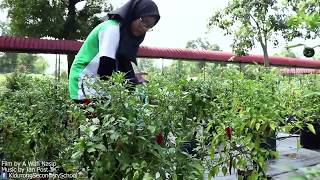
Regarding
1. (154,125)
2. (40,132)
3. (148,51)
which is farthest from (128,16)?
(148,51)

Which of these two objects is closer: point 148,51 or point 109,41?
point 109,41

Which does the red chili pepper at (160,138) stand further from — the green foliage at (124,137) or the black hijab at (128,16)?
the black hijab at (128,16)

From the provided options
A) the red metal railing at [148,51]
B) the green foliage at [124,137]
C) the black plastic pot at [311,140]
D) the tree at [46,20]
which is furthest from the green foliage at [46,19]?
the green foliage at [124,137]

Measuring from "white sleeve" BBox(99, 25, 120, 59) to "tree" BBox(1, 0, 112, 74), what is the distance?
16613mm

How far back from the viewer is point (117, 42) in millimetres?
2252

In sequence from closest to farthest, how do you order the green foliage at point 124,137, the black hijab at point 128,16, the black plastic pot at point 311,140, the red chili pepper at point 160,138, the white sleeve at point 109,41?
the green foliage at point 124,137 < the red chili pepper at point 160,138 < the white sleeve at point 109,41 < the black hijab at point 128,16 < the black plastic pot at point 311,140

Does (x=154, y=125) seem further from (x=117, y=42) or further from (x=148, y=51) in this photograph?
(x=148, y=51)

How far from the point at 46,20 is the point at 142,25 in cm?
1717

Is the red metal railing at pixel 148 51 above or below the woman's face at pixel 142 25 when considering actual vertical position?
above

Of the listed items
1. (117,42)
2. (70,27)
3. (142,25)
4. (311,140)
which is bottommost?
(311,140)

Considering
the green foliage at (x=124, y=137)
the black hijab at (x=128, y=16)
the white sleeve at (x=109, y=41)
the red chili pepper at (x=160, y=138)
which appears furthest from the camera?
the black hijab at (x=128, y=16)

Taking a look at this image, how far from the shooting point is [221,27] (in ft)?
54.7

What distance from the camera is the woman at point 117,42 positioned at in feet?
7.24

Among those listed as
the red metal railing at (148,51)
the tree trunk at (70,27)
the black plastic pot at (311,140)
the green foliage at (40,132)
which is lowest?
the black plastic pot at (311,140)
